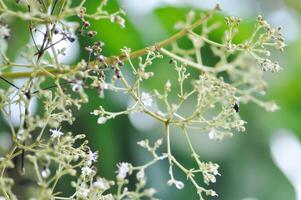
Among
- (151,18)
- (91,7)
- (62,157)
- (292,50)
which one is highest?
(292,50)

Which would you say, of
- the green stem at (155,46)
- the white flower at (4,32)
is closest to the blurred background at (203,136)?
the green stem at (155,46)

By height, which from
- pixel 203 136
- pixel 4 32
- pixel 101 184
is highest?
pixel 203 136

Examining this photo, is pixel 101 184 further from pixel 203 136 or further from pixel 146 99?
pixel 203 136

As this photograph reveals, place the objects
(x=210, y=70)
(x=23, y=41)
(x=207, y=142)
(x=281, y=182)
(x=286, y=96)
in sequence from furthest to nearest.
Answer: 1. (x=286, y=96)
2. (x=281, y=182)
3. (x=207, y=142)
4. (x=23, y=41)
5. (x=210, y=70)

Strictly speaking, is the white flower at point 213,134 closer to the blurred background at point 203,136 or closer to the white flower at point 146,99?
the white flower at point 146,99

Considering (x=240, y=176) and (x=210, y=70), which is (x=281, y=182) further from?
(x=210, y=70)

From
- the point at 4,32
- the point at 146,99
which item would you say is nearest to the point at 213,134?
the point at 146,99

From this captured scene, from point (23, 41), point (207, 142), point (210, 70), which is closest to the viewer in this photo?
point (210, 70)

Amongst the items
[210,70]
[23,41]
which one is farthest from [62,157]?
[23,41]
